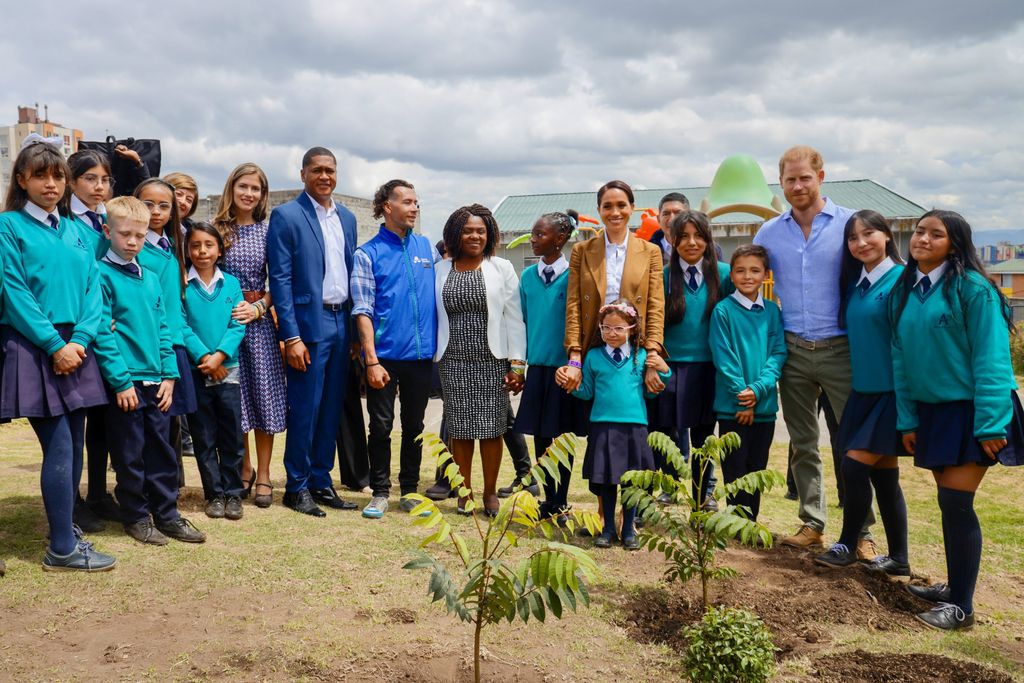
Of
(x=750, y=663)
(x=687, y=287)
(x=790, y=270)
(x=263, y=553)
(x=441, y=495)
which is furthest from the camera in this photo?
(x=441, y=495)

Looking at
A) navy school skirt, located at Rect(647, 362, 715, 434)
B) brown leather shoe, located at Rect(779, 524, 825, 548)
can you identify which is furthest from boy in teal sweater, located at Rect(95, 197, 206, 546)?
brown leather shoe, located at Rect(779, 524, 825, 548)

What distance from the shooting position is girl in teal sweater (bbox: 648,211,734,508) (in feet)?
17.4

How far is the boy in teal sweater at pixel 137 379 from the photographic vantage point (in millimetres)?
4523

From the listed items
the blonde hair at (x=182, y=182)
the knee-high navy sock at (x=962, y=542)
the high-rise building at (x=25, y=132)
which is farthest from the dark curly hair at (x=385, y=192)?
the high-rise building at (x=25, y=132)

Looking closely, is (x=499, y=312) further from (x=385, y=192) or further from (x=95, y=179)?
(x=95, y=179)

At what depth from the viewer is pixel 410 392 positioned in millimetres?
5723

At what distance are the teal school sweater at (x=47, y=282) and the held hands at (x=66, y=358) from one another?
0.03 metres

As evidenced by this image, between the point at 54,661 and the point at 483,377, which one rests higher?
the point at 483,377

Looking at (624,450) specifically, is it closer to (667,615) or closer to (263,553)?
(667,615)

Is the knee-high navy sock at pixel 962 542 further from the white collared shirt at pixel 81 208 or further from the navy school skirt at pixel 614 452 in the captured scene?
the white collared shirt at pixel 81 208

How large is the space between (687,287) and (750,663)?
2.78 m

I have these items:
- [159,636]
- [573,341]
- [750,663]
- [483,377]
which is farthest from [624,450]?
[159,636]

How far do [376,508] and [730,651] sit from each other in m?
3.06

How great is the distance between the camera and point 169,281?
4973mm
